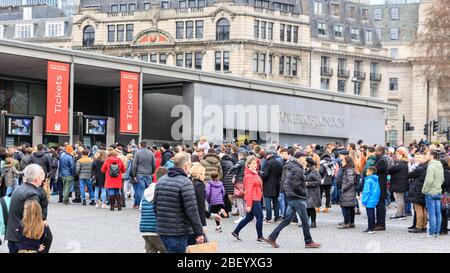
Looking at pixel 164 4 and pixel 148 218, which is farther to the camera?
pixel 164 4

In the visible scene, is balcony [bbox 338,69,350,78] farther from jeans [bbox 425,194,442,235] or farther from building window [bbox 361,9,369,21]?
jeans [bbox 425,194,442,235]

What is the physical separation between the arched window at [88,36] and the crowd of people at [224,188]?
63.6 m

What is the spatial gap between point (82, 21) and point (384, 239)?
77.2 m

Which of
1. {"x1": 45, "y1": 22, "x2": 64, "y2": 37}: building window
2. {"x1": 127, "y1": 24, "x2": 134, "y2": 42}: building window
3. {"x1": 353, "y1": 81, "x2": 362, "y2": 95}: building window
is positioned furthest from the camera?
{"x1": 45, "y1": 22, "x2": 64, "y2": 37}: building window

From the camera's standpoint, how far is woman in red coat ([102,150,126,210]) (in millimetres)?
22281

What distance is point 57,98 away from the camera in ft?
113

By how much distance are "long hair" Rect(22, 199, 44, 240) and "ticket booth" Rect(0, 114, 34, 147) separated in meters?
28.2

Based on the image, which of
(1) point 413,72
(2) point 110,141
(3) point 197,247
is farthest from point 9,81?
(1) point 413,72

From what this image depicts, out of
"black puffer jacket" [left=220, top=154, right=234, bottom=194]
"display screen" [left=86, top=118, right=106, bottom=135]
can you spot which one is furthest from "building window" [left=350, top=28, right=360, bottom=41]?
"black puffer jacket" [left=220, top=154, right=234, bottom=194]

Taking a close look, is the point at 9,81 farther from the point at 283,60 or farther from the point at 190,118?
the point at 283,60

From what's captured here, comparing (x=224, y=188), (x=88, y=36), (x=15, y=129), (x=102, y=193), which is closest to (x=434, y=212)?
(x=224, y=188)

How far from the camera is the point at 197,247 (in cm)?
Answer: 977

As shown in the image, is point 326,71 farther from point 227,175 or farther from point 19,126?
point 227,175

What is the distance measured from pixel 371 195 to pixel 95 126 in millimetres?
25509
